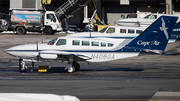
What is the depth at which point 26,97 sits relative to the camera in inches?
278

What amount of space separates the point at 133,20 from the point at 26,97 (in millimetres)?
32131

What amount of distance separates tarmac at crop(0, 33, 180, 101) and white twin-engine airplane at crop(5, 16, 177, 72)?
0.86 meters

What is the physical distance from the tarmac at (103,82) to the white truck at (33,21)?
68.9 ft

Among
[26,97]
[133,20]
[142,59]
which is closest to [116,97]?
[26,97]

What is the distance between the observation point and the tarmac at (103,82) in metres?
11.8

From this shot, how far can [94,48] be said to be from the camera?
17266 millimetres

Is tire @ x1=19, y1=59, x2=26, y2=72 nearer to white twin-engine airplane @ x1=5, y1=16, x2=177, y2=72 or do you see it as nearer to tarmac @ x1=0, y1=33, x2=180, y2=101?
white twin-engine airplane @ x1=5, y1=16, x2=177, y2=72

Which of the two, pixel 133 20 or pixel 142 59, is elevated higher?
pixel 133 20

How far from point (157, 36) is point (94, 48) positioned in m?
3.81

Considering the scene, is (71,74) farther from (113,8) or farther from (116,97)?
(113,8)

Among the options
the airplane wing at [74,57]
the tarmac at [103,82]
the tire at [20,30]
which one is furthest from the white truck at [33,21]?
the airplane wing at [74,57]

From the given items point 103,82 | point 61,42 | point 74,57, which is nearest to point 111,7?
point 61,42

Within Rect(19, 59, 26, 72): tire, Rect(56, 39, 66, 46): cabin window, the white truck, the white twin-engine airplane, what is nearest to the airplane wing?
the white twin-engine airplane

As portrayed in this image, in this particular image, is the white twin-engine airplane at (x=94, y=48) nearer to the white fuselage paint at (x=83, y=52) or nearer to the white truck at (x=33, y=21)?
the white fuselage paint at (x=83, y=52)
